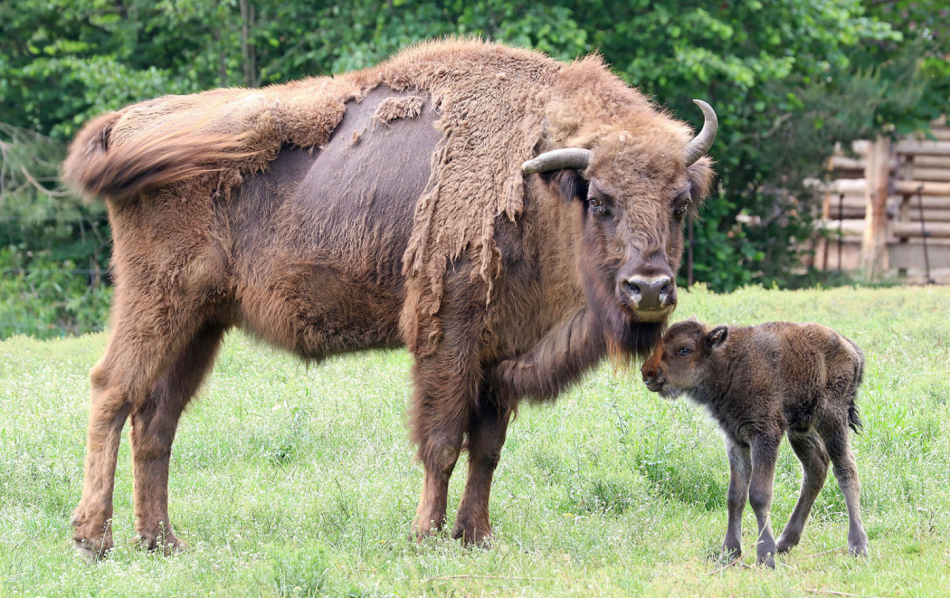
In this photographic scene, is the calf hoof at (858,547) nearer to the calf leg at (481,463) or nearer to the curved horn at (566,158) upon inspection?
the calf leg at (481,463)

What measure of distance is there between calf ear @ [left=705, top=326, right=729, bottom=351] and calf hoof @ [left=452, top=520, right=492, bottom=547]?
1.66 meters

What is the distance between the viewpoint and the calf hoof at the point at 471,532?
5758mm

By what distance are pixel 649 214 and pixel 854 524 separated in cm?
200

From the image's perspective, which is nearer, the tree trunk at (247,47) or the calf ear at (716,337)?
the calf ear at (716,337)

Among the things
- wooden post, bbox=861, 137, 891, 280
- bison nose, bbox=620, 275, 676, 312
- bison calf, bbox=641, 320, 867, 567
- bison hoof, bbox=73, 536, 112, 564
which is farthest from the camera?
wooden post, bbox=861, 137, 891, 280

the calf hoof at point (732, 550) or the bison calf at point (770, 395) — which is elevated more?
the bison calf at point (770, 395)

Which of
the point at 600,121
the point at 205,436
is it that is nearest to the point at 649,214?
the point at 600,121

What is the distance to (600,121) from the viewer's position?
5598mm

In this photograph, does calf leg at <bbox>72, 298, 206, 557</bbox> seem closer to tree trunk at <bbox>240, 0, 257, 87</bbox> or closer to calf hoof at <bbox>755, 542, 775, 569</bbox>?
calf hoof at <bbox>755, 542, 775, 569</bbox>

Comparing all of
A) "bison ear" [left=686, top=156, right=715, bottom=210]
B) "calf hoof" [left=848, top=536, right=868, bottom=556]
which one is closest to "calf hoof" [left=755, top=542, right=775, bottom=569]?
"calf hoof" [left=848, top=536, right=868, bottom=556]

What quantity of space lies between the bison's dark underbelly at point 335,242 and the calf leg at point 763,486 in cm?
213

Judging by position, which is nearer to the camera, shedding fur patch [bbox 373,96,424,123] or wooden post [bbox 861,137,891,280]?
shedding fur patch [bbox 373,96,424,123]

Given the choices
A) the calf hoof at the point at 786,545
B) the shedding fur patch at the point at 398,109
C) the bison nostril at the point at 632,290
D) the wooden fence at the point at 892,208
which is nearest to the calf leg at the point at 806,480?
the calf hoof at the point at 786,545

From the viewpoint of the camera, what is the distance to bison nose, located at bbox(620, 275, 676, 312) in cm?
500
